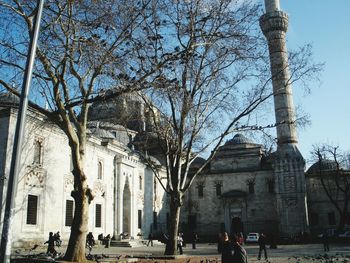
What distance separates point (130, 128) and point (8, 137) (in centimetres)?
2088

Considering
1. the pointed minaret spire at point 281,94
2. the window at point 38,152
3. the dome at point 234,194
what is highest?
the pointed minaret spire at point 281,94

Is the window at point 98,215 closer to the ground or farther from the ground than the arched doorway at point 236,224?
farther from the ground

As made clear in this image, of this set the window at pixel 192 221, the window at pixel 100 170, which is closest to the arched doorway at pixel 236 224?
the window at pixel 192 221

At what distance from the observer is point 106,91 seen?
40.5 feet

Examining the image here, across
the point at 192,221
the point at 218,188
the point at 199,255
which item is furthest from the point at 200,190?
the point at 199,255

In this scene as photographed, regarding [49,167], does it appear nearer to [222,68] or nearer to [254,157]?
[222,68]

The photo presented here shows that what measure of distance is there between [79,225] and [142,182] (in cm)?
2430

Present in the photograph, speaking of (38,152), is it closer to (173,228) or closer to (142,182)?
(173,228)

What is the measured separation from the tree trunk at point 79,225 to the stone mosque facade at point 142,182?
404 cm

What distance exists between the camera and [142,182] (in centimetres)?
3612

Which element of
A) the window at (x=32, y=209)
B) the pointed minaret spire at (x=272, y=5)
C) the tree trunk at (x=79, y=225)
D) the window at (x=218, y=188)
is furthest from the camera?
the window at (x=218, y=188)

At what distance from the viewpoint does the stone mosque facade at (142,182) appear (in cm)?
2133

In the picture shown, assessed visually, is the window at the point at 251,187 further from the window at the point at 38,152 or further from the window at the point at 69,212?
the window at the point at 38,152

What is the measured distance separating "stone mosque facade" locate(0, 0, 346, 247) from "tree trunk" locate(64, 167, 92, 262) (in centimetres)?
404
